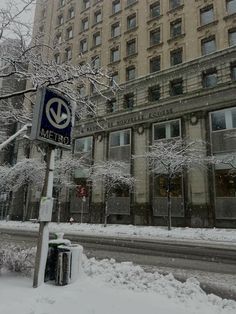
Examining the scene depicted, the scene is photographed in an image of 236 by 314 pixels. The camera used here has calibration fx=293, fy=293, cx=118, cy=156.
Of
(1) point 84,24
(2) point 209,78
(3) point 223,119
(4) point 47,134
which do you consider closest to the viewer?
(4) point 47,134

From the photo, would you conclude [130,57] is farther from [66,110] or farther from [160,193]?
[66,110]

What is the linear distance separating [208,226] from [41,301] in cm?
2017

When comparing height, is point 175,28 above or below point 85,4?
below

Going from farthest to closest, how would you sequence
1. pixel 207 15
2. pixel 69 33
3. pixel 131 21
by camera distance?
pixel 69 33 < pixel 131 21 < pixel 207 15

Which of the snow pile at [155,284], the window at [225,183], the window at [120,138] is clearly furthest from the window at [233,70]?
the snow pile at [155,284]

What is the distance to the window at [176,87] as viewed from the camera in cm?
2762

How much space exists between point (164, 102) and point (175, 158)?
22.6 feet

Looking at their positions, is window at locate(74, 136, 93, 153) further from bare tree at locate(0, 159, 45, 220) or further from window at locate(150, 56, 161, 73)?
window at locate(150, 56, 161, 73)

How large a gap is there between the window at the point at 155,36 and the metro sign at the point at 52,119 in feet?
90.0

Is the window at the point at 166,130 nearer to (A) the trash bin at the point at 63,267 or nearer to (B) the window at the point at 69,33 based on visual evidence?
(B) the window at the point at 69,33

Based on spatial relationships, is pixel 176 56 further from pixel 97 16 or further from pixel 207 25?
pixel 97 16

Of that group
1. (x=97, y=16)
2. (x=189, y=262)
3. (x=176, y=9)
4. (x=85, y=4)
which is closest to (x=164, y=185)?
(x=189, y=262)

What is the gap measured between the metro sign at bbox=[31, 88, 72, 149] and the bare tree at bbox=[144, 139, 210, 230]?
55.7 ft

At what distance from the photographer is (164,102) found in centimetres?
2756
